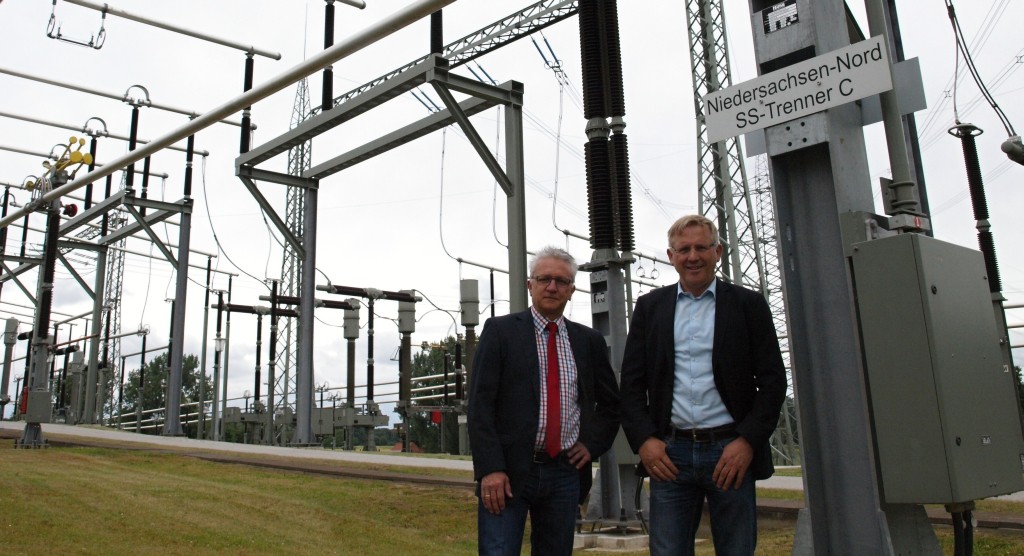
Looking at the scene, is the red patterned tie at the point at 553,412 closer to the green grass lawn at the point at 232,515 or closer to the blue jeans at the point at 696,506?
the blue jeans at the point at 696,506

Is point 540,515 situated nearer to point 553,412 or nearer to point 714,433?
point 553,412

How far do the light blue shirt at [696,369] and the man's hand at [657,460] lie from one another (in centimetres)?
11

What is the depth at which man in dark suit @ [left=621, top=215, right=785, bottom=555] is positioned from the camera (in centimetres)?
289

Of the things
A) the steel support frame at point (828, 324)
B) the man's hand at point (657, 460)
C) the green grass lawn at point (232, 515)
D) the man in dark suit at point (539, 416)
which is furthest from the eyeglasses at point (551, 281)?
the green grass lawn at point (232, 515)

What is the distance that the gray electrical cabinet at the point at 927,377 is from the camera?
274cm

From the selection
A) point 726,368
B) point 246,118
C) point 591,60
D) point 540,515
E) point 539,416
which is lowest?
point 540,515

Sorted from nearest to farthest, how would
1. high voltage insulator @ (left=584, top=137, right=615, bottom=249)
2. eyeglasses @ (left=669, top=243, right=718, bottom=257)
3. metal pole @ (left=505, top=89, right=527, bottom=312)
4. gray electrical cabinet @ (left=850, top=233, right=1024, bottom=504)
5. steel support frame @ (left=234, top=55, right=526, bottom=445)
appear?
1. gray electrical cabinet @ (left=850, top=233, right=1024, bottom=504)
2. eyeglasses @ (left=669, top=243, right=718, bottom=257)
3. high voltage insulator @ (left=584, top=137, right=615, bottom=249)
4. metal pole @ (left=505, top=89, right=527, bottom=312)
5. steel support frame @ (left=234, top=55, right=526, bottom=445)

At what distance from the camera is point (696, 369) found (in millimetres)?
2990

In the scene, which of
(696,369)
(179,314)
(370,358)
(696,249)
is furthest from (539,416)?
(370,358)

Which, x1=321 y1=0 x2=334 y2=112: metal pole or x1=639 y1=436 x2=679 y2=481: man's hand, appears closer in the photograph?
x1=639 y1=436 x2=679 y2=481: man's hand

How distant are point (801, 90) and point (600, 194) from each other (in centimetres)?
393

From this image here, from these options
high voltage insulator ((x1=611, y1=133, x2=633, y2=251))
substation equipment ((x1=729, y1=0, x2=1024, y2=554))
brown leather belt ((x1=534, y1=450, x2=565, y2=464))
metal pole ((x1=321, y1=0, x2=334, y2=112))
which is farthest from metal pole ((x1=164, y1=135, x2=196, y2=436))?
substation equipment ((x1=729, y1=0, x2=1024, y2=554))

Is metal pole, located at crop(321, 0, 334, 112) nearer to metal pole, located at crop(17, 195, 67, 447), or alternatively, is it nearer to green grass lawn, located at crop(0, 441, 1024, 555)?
metal pole, located at crop(17, 195, 67, 447)

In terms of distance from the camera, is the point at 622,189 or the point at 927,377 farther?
the point at 622,189
